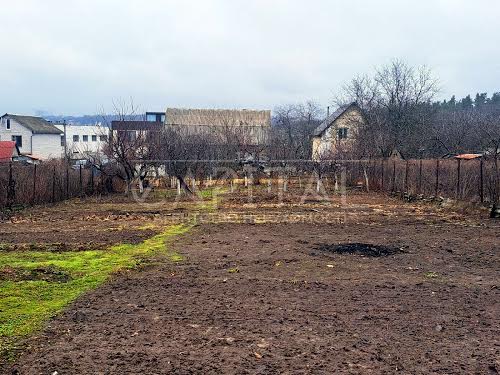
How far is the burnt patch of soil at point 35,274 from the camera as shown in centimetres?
717

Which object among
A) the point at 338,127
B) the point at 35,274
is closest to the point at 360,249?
the point at 35,274

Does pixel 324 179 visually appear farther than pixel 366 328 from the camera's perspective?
Yes

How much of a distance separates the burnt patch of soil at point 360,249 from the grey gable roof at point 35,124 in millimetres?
51471

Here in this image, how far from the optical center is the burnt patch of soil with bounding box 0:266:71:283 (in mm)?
7172

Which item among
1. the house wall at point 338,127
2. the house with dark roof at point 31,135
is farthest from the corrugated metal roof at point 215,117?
the house with dark roof at point 31,135

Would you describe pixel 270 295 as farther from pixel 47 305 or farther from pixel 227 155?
pixel 227 155

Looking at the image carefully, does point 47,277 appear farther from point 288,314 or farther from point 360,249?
point 360,249

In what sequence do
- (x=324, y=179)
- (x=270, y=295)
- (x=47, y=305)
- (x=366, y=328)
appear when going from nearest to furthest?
1. (x=366, y=328)
2. (x=47, y=305)
3. (x=270, y=295)
4. (x=324, y=179)

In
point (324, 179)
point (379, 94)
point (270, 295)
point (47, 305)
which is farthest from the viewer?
point (379, 94)

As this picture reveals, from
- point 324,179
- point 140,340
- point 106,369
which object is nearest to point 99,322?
point 140,340

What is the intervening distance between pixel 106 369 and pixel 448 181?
16340 millimetres

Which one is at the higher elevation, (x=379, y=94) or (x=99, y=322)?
(x=379, y=94)

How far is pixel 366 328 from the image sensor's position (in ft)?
16.6

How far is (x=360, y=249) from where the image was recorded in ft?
31.1
